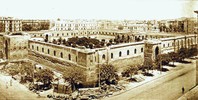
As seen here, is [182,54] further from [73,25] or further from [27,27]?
[27,27]

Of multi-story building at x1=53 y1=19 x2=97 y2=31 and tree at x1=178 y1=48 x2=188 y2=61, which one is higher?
multi-story building at x1=53 y1=19 x2=97 y2=31

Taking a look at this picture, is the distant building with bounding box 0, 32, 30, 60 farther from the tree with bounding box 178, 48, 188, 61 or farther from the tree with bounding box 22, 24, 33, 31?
the tree with bounding box 178, 48, 188, 61

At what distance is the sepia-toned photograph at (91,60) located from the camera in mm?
10438

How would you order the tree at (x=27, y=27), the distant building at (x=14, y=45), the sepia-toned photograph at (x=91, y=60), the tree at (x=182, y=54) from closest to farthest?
1. the sepia-toned photograph at (x=91, y=60)
2. the distant building at (x=14, y=45)
3. the tree at (x=182, y=54)
4. the tree at (x=27, y=27)

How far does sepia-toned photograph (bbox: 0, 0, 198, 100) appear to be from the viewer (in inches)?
411

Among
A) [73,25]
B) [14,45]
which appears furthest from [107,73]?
[14,45]

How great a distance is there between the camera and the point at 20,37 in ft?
51.0

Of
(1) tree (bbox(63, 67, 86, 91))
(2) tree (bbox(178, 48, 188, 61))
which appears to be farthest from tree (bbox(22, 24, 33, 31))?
(2) tree (bbox(178, 48, 188, 61))

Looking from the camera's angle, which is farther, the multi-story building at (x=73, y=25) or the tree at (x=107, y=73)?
the multi-story building at (x=73, y=25)

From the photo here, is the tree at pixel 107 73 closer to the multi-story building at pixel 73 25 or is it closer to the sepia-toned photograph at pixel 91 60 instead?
the sepia-toned photograph at pixel 91 60

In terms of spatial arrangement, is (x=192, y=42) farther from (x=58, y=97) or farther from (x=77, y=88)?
(x=58, y=97)

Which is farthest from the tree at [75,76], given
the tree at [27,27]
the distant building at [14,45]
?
the tree at [27,27]

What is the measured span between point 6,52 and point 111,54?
272 inches

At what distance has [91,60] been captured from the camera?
11500 millimetres
